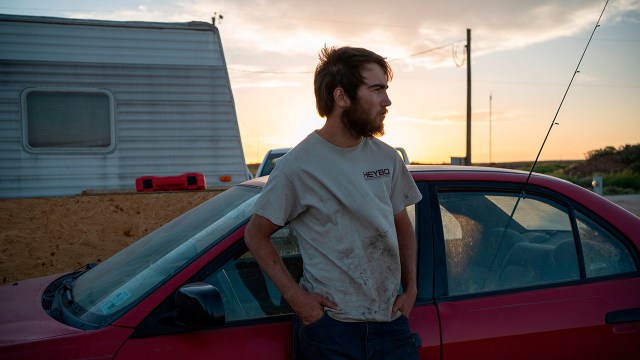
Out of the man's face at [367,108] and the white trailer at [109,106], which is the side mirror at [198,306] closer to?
the man's face at [367,108]

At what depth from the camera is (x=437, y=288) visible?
9.12 feet

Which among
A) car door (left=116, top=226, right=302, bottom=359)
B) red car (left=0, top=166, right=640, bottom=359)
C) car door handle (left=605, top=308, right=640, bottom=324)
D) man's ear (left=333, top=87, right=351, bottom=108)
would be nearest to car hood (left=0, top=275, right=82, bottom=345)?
red car (left=0, top=166, right=640, bottom=359)

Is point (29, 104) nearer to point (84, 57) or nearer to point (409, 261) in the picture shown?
point (84, 57)

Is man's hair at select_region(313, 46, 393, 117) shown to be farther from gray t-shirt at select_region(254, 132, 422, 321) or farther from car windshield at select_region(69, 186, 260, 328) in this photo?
car windshield at select_region(69, 186, 260, 328)

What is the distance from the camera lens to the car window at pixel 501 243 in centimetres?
289

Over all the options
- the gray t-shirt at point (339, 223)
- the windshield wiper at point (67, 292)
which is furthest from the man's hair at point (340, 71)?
the windshield wiper at point (67, 292)

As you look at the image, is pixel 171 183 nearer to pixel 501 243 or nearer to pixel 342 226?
pixel 501 243

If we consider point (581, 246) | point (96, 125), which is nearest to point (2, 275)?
point (96, 125)

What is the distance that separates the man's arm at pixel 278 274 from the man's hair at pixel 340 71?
49cm

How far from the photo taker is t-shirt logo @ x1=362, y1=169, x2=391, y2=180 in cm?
240

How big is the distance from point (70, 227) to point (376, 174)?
4330mm

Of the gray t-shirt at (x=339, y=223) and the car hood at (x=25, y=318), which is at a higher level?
the gray t-shirt at (x=339, y=223)

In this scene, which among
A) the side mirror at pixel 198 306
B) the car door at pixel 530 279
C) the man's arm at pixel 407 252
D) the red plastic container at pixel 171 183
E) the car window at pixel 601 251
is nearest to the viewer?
the side mirror at pixel 198 306

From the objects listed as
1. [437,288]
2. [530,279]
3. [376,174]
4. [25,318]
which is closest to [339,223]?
[376,174]
